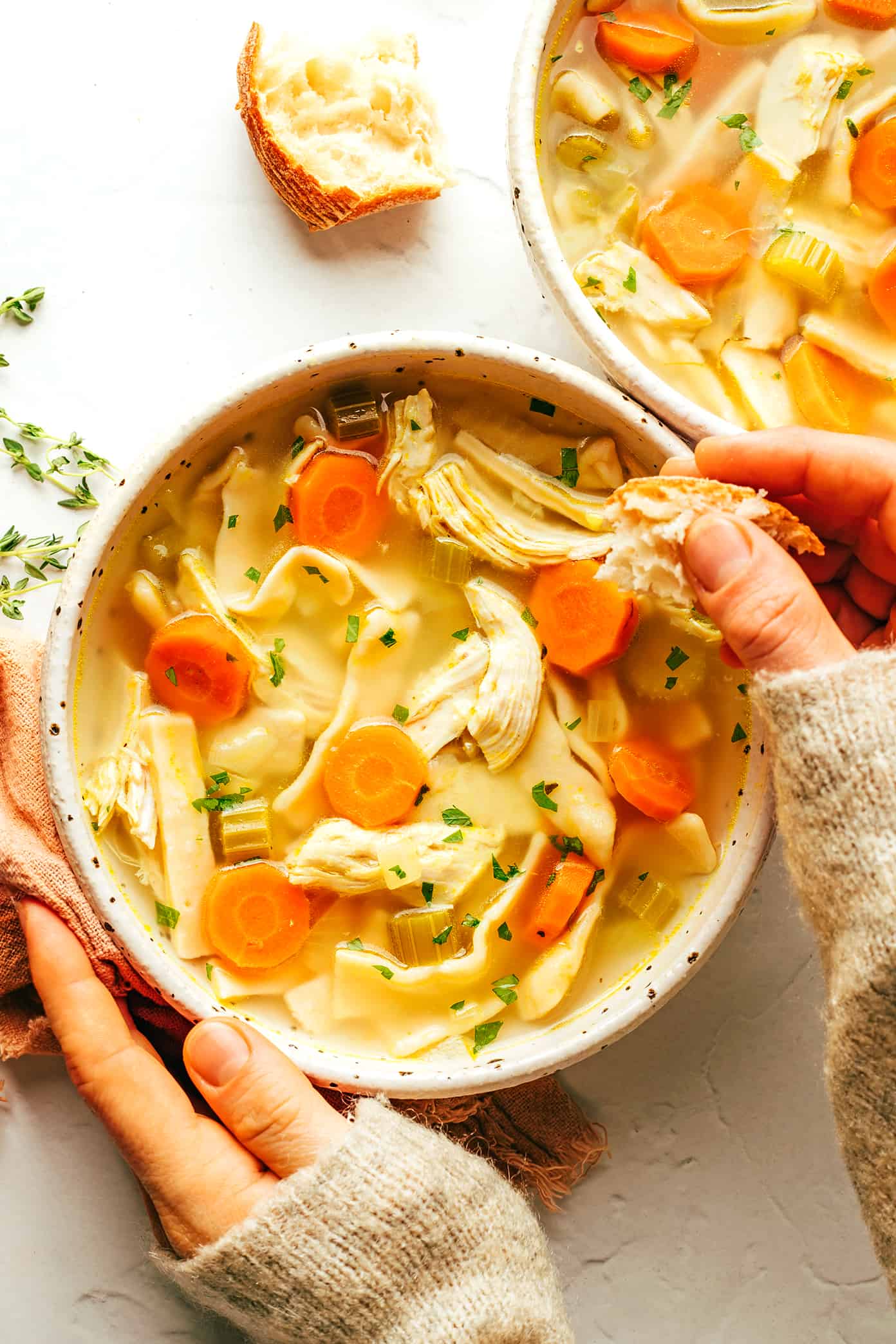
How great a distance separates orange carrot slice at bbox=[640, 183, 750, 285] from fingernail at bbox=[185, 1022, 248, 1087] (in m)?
1.70

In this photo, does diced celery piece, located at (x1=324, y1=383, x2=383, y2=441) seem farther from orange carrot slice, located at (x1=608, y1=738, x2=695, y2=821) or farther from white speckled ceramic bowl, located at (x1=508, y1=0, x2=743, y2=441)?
orange carrot slice, located at (x1=608, y1=738, x2=695, y2=821)

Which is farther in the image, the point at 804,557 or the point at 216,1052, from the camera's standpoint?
the point at 804,557

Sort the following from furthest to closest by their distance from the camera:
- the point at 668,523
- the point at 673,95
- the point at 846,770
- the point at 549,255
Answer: the point at 673,95 → the point at 549,255 → the point at 668,523 → the point at 846,770

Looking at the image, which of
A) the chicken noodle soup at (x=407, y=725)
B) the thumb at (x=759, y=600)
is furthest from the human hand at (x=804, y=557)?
the chicken noodle soup at (x=407, y=725)

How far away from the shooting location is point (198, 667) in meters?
2.29

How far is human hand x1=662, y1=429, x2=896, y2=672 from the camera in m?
1.82

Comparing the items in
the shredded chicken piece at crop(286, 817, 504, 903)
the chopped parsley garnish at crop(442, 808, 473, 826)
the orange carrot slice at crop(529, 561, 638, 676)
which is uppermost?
the orange carrot slice at crop(529, 561, 638, 676)

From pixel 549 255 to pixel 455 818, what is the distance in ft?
3.58

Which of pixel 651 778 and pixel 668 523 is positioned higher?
pixel 668 523

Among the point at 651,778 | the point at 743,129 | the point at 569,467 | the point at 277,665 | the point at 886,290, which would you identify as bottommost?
the point at 651,778

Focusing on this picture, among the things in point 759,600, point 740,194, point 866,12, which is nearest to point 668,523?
point 759,600

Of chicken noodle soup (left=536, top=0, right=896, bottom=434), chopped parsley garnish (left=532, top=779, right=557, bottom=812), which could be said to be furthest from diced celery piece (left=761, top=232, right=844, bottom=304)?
chopped parsley garnish (left=532, top=779, right=557, bottom=812)

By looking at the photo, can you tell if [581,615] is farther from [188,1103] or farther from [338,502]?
[188,1103]

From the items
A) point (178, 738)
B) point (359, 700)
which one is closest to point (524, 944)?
point (359, 700)
